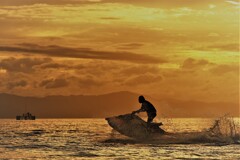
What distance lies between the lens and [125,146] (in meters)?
31.8

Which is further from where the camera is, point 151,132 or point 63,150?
point 151,132

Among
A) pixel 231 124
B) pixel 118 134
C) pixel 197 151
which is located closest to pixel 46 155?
pixel 197 151

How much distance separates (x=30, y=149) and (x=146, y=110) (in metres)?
8.23

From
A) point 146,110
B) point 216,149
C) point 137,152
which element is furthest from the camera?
point 146,110

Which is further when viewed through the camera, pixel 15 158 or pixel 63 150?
pixel 63 150

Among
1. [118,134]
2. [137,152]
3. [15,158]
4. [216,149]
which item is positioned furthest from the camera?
[118,134]

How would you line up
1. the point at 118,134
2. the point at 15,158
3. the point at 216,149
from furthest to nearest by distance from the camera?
the point at 118,134, the point at 216,149, the point at 15,158

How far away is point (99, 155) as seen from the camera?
26828 mm

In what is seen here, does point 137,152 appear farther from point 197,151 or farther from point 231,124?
point 231,124

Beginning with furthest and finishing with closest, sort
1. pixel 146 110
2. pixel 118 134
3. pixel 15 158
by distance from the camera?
pixel 118 134
pixel 146 110
pixel 15 158

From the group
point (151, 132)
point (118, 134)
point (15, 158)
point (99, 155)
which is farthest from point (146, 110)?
point (15, 158)

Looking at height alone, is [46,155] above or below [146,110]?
below

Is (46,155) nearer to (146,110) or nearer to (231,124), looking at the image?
(146,110)

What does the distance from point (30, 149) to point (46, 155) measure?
4.17 meters
